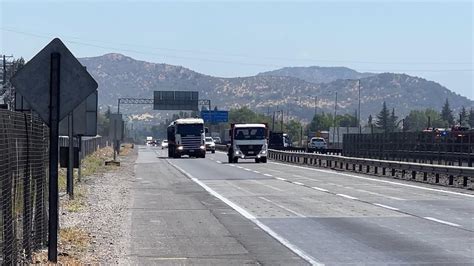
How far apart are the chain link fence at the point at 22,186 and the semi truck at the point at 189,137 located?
59.5 m

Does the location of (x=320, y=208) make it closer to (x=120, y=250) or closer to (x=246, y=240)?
(x=246, y=240)

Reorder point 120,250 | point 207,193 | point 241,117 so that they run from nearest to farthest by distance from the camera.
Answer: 1. point 120,250
2. point 207,193
3. point 241,117

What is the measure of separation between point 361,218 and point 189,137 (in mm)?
54548

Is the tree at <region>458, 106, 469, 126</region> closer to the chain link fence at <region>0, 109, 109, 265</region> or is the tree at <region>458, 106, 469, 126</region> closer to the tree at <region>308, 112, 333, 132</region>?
the chain link fence at <region>0, 109, 109, 265</region>

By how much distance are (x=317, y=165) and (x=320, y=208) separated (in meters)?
36.1

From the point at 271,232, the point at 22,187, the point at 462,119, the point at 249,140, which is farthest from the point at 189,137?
the point at 22,187

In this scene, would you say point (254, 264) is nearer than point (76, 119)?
Yes

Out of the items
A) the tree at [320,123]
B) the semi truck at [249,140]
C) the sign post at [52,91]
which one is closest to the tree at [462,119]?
the semi truck at [249,140]

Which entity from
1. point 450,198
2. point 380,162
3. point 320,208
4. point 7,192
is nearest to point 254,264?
point 7,192

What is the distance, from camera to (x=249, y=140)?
62406 millimetres

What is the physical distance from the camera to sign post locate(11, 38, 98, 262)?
12.2 meters

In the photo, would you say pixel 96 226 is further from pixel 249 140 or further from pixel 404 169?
pixel 249 140

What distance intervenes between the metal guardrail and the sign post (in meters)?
23.3

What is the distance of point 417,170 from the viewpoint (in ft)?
128
